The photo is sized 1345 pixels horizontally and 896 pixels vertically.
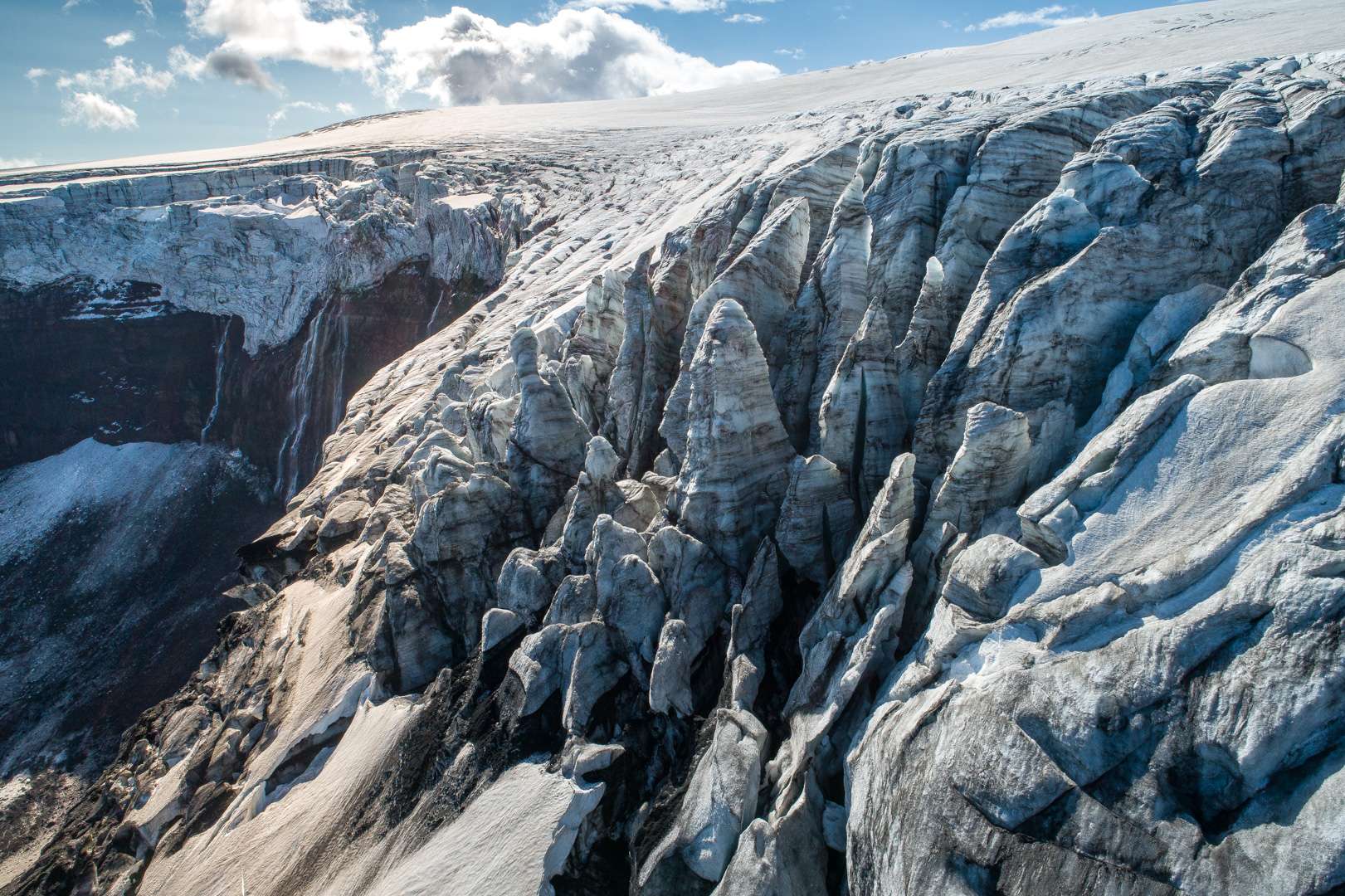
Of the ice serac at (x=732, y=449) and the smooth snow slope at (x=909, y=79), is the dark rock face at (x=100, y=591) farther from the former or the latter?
the ice serac at (x=732, y=449)

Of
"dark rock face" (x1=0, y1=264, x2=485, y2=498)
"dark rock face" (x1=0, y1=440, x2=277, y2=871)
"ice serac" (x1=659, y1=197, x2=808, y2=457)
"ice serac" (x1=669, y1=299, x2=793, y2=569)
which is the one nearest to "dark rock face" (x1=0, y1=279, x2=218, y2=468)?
"dark rock face" (x1=0, y1=264, x2=485, y2=498)

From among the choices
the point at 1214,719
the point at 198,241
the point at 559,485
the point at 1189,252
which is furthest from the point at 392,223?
the point at 1214,719

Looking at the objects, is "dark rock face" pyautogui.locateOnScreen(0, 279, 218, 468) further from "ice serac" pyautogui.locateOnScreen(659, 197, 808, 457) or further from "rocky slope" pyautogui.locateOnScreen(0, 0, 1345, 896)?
"ice serac" pyautogui.locateOnScreen(659, 197, 808, 457)

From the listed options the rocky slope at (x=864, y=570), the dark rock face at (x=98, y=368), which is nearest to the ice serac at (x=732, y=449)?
the rocky slope at (x=864, y=570)

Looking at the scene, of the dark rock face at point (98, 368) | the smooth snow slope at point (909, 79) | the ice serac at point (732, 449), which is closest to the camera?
the ice serac at point (732, 449)

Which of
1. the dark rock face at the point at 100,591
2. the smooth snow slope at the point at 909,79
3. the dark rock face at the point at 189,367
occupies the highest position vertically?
the smooth snow slope at the point at 909,79

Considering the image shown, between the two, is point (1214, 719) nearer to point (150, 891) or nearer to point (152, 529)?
point (150, 891)

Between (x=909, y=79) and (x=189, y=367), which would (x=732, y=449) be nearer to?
(x=909, y=79)
